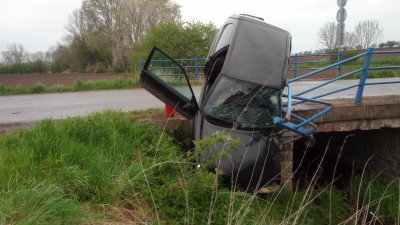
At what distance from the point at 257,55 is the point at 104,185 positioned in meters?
2.69

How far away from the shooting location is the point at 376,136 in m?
7.86

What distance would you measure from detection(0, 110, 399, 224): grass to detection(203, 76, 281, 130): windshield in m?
0.83

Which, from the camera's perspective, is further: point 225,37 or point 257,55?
point 225,37

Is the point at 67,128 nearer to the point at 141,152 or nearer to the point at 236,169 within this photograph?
the point at 141,152

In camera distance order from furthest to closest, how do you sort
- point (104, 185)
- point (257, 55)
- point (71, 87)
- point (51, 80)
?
point (51, 80) < point (71, 87) < point (257, 55) < point (104, 185)

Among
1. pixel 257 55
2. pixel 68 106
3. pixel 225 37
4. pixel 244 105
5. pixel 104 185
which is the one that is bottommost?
pixel 104 185

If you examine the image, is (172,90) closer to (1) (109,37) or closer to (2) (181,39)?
(2) (181,39)

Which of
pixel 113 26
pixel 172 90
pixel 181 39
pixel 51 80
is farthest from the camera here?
pixel 113 26

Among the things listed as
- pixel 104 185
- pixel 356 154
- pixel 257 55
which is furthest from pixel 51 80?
pixel 104 185

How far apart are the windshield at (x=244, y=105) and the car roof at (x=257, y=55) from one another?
0.10 meters

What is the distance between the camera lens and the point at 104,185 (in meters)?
3.90

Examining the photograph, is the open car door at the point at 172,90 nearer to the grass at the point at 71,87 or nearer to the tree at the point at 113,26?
the grass at the point at 71,87

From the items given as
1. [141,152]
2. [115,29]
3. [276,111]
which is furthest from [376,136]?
[115,29]

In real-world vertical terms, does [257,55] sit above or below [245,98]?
above
